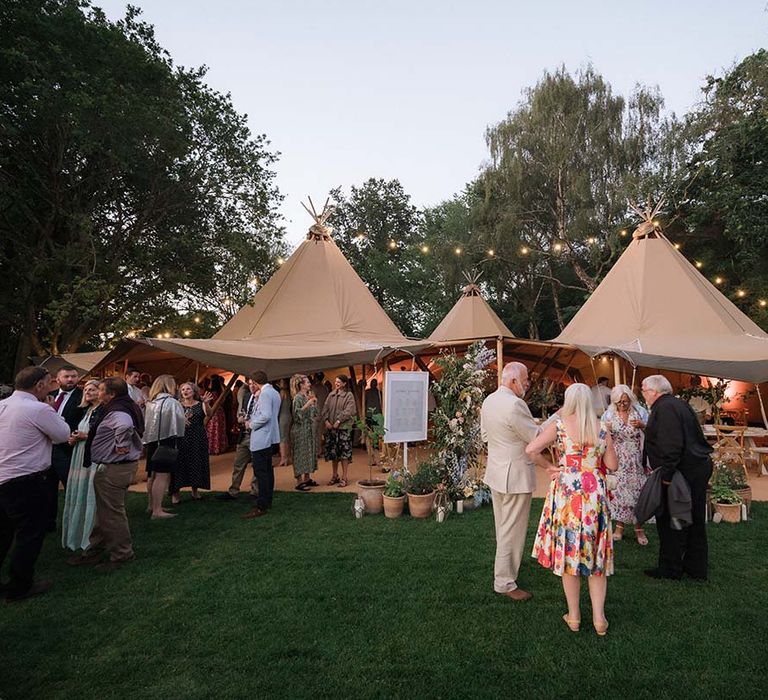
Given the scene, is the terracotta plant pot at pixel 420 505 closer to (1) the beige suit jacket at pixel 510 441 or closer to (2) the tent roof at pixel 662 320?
(1) the beige suit jacket at pixel 510 441

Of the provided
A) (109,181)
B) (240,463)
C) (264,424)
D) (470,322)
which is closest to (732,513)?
(264,424)

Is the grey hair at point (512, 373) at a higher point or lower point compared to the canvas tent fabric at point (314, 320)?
lower

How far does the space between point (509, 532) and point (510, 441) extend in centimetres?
63

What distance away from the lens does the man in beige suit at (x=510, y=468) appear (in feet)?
10.3

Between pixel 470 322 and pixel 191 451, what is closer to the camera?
pixel 191 451

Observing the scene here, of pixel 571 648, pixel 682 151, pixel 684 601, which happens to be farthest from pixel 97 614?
pixel 682 151

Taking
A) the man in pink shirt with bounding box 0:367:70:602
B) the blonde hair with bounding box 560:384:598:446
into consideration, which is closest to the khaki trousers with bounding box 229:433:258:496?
the man in pink shirt with bounding box 0:367:70:602

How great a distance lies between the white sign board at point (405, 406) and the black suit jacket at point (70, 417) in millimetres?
3265

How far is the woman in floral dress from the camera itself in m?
4.43

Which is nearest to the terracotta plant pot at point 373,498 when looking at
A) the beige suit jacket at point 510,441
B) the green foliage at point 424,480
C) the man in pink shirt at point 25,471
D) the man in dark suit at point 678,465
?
the green foliage at point 424,480

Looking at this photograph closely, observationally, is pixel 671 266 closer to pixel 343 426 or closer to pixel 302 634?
pixel 343 426

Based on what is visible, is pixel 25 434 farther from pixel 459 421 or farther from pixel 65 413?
pixel 459 421

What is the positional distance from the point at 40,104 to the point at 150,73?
2.57 meters

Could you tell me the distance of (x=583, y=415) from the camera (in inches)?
106
